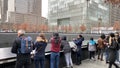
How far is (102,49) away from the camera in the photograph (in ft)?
53.5

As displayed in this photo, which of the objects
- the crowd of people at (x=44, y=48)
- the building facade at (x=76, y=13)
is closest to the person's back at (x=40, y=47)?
the crowd of people at (x=44, y=48)

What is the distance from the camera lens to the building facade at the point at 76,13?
102875mm

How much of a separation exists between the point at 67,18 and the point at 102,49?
100 meters

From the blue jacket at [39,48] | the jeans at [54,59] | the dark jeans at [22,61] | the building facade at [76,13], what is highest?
the building facade at [76,13]

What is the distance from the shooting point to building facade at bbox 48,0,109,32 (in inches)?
4050

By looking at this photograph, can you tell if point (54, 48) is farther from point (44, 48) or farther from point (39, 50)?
point (39, 50)

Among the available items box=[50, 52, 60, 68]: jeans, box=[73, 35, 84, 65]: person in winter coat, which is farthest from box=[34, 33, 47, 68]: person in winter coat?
box=[73, 35, 84, 65]: person in winter coat

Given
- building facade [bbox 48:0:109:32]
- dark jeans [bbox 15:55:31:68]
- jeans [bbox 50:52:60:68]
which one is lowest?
jeans [bbox 50:52:60:68]

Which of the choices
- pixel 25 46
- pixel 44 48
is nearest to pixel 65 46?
pixel 44 48

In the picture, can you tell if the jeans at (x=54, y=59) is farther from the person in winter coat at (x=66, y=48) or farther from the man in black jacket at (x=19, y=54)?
the man in black jacket at (x=19, y=54)

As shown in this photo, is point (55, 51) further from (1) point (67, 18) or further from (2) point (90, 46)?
(1) point (67, 18)

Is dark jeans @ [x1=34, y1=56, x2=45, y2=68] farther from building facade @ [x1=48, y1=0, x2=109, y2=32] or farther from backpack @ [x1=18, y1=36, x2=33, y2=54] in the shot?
building facade @ [x1=48, y1=0, x2=109, y2=32]

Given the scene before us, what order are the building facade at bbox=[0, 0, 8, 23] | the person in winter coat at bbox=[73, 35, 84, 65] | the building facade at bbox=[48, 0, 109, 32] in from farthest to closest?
the building facade at bbox=[0, 0, 8, 23] < the building facade at bbox=[48, 0, 109, 32] < the person in winter coat at bbox=[73, 35, 84, 65]

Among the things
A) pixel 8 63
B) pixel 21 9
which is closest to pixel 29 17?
pixel 21 9
